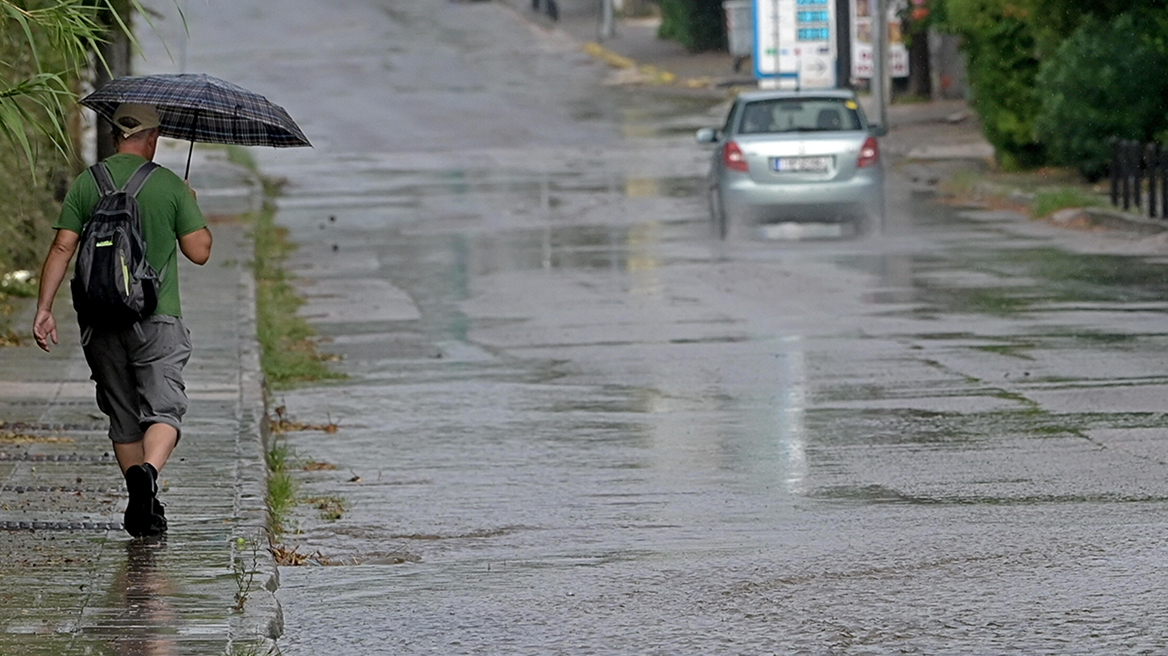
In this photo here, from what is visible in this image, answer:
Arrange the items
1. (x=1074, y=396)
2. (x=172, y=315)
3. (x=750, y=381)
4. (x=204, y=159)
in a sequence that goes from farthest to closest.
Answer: (x=204, y=159) < (x=750, y=381) < (x=1074, y=396) < (x=172, y=315)

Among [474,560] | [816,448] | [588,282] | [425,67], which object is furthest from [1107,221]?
[425,67]

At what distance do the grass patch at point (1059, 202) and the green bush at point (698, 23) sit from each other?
34402mm

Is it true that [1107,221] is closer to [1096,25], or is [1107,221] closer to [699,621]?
[1096,25]

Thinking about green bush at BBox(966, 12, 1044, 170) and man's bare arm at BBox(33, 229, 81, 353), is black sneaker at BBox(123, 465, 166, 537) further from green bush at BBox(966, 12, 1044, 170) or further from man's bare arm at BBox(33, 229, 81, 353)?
green bush at BBox(966, 12, 1044, 170)

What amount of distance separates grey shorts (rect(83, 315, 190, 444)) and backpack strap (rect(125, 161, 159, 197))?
0.49 metres

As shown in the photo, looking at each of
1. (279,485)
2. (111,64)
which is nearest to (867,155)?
(111,64)

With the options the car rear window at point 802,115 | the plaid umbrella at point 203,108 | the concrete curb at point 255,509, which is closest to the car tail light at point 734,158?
the car rear window at point 802,115

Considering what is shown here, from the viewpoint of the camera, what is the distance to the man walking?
8109mm

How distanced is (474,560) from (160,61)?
52925 millimetres

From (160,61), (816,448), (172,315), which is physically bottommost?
(160,61)

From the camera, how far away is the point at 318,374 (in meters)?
13.8

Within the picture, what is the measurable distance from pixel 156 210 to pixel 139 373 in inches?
25.3

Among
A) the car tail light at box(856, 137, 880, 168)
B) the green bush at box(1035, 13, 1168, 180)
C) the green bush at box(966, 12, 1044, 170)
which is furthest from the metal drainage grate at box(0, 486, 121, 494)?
the green bush at box(966, 12, 1044, 170)

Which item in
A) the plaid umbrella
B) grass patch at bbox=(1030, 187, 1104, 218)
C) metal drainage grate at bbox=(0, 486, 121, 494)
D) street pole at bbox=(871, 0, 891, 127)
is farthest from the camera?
street pole at bbox=(871, 0, 891, 127)
